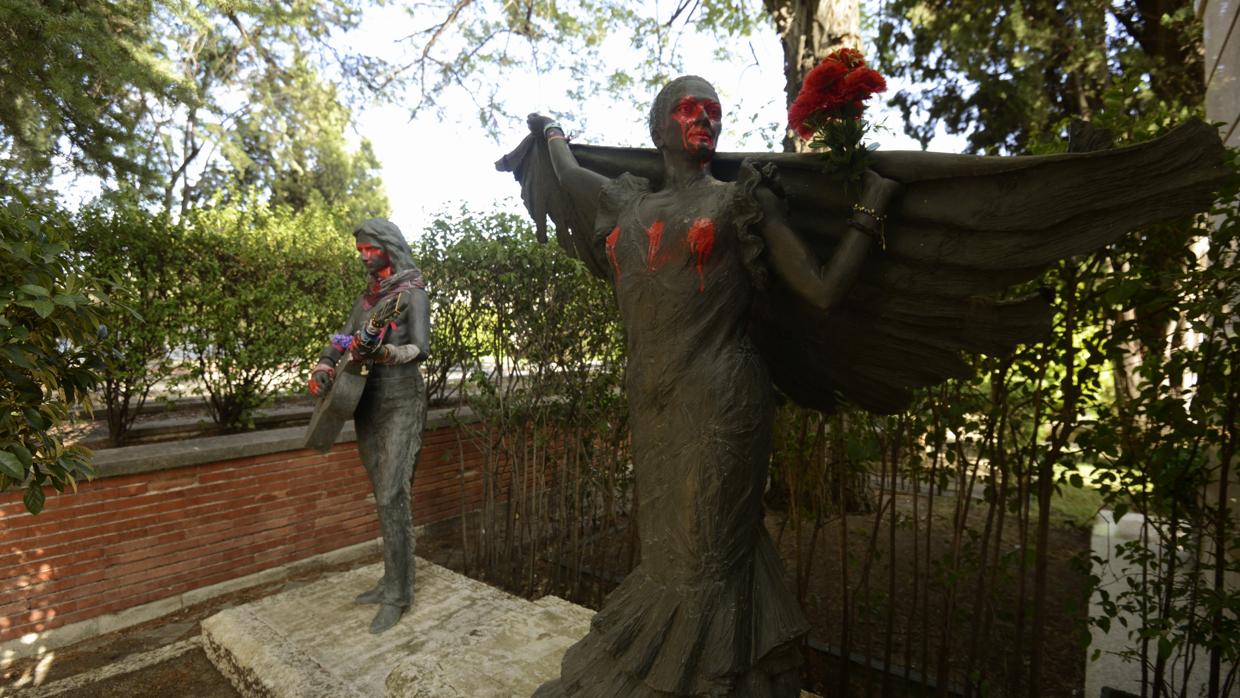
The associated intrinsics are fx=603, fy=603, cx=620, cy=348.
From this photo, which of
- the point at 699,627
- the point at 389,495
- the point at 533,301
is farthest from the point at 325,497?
the point at 699,627

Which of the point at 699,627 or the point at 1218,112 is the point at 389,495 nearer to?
the point at 699,627

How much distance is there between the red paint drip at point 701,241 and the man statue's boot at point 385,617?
2.80m

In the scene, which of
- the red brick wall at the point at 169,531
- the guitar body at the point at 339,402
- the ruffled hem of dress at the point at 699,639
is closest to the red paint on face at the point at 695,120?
the ruffled hem of dress at the point at 699,639

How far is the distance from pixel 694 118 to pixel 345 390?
239 centimetres

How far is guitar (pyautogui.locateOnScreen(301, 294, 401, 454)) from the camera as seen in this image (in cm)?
322

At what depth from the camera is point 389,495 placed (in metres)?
3.48

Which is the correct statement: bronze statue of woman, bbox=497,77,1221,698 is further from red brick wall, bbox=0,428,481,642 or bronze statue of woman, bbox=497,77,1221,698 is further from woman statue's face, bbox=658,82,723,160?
red brick wall, bbox=0,428,481,642

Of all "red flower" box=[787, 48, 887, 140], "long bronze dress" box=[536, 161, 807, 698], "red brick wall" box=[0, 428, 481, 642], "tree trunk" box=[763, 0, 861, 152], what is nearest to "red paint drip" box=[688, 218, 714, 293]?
"long bronze dress" box=[536, 161, 807, 698]

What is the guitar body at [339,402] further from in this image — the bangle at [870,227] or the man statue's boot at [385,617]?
the bangle at [870,227]

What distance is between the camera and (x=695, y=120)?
1.84m

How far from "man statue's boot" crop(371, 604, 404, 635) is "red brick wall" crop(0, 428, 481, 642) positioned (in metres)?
2.05

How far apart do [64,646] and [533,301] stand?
3.83 metres

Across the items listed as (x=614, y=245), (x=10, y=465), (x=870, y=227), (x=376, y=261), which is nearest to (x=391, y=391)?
(x=376, y=261)

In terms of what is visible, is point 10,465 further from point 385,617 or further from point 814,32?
point 814,32
